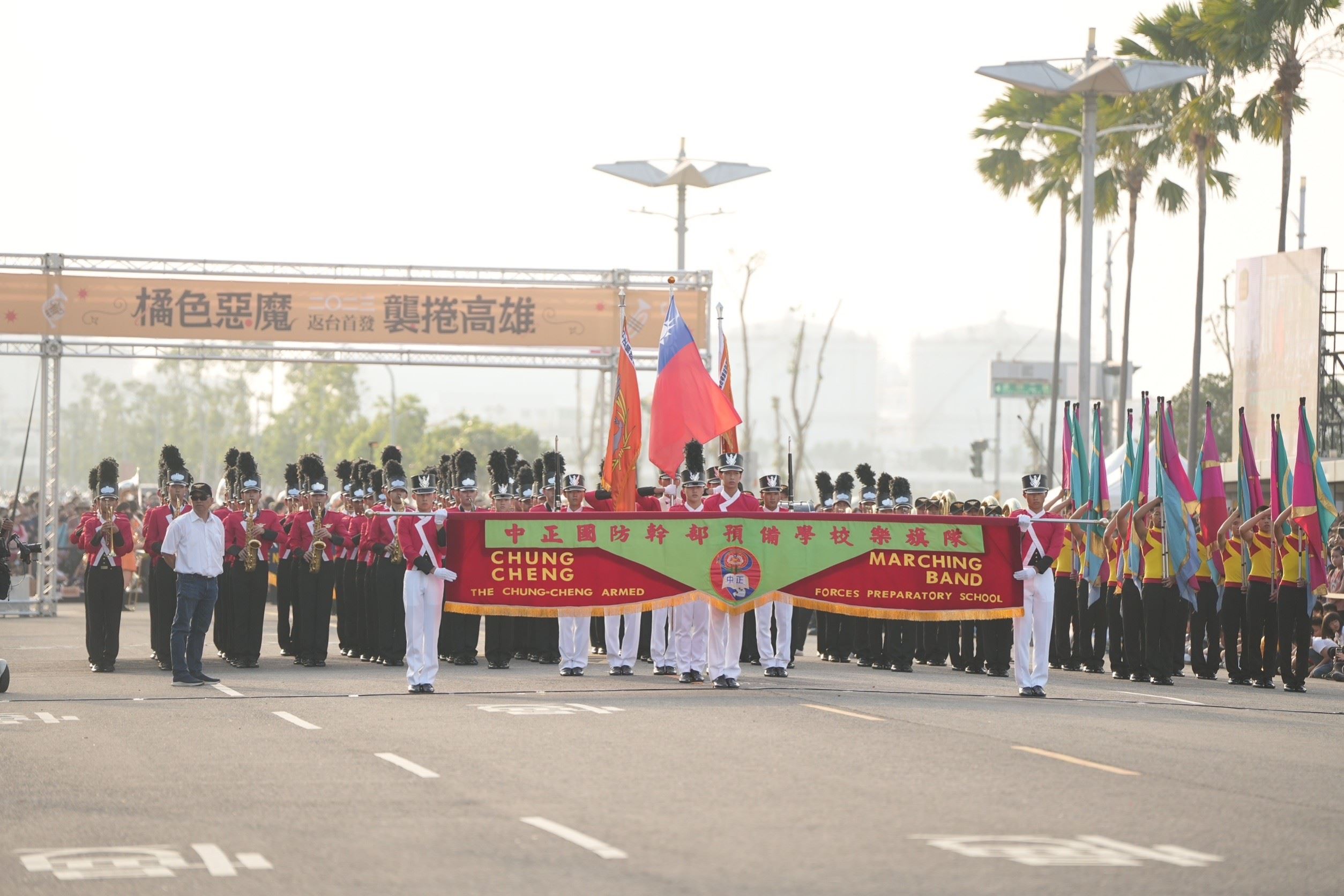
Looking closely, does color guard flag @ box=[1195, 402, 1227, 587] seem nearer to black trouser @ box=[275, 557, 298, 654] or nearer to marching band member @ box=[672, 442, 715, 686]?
marching band member @ box=[672, 442, 715, 686]

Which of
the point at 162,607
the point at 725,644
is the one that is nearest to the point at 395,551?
the point at 162,607

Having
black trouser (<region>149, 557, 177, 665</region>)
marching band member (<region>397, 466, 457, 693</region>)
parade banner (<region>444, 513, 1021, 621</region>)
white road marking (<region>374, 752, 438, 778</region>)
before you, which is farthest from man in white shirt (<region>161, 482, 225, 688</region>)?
white road marking (<region>374, 752, 438, 778</region>)

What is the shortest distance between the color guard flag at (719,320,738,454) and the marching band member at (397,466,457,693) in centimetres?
421

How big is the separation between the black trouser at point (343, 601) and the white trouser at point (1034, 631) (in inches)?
326

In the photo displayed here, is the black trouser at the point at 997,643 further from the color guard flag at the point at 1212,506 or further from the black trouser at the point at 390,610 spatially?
the black trouser at the point at 390,610

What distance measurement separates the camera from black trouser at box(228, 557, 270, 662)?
20953mm

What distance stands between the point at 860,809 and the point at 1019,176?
3805 cm

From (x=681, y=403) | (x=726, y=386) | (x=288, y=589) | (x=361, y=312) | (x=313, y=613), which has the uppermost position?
(x=361, y=312)

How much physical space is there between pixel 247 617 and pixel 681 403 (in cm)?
523

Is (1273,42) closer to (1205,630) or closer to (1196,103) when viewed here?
(1196,103)

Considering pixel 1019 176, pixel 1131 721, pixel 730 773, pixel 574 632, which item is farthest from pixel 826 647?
pixel 1019 176

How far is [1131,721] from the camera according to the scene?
15242mm

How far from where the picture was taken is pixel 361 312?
32.1 m

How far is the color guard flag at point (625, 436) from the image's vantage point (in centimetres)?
2075
